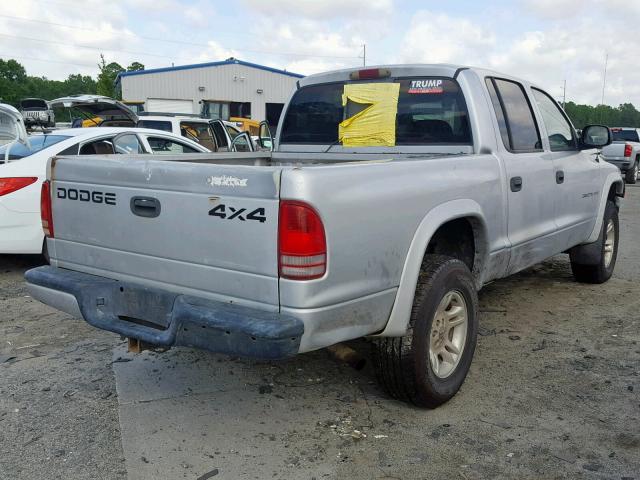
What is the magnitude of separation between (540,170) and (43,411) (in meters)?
3.60

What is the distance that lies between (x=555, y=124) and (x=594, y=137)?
0.41 meters

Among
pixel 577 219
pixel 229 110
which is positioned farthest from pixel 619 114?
pixel 577 219

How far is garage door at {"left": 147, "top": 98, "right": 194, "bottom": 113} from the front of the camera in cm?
3603

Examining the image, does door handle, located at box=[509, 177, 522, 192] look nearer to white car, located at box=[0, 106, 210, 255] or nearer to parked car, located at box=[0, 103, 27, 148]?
white car, located at box=[0, 106, 210, 255]

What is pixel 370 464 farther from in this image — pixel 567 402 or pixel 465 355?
pixel 567 402

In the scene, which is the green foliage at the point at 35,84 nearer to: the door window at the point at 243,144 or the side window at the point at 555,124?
the door window at the point at 243,144

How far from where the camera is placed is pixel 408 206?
125 inches

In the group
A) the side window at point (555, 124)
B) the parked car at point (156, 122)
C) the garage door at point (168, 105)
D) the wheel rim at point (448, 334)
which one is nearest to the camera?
the wheel rim at point (448, 334)

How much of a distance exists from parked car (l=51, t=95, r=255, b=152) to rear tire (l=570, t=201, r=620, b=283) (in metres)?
6.93

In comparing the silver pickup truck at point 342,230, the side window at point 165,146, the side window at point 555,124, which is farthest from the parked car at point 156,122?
the side window at point 555,124

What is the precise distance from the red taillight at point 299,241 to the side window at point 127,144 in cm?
493

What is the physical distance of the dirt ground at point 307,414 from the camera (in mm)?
3037

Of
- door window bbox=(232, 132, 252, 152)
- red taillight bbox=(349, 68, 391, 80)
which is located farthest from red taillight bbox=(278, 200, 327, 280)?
door window bbox=(232, 132, 252, 152)

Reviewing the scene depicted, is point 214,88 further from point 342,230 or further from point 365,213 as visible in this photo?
point 342,230
